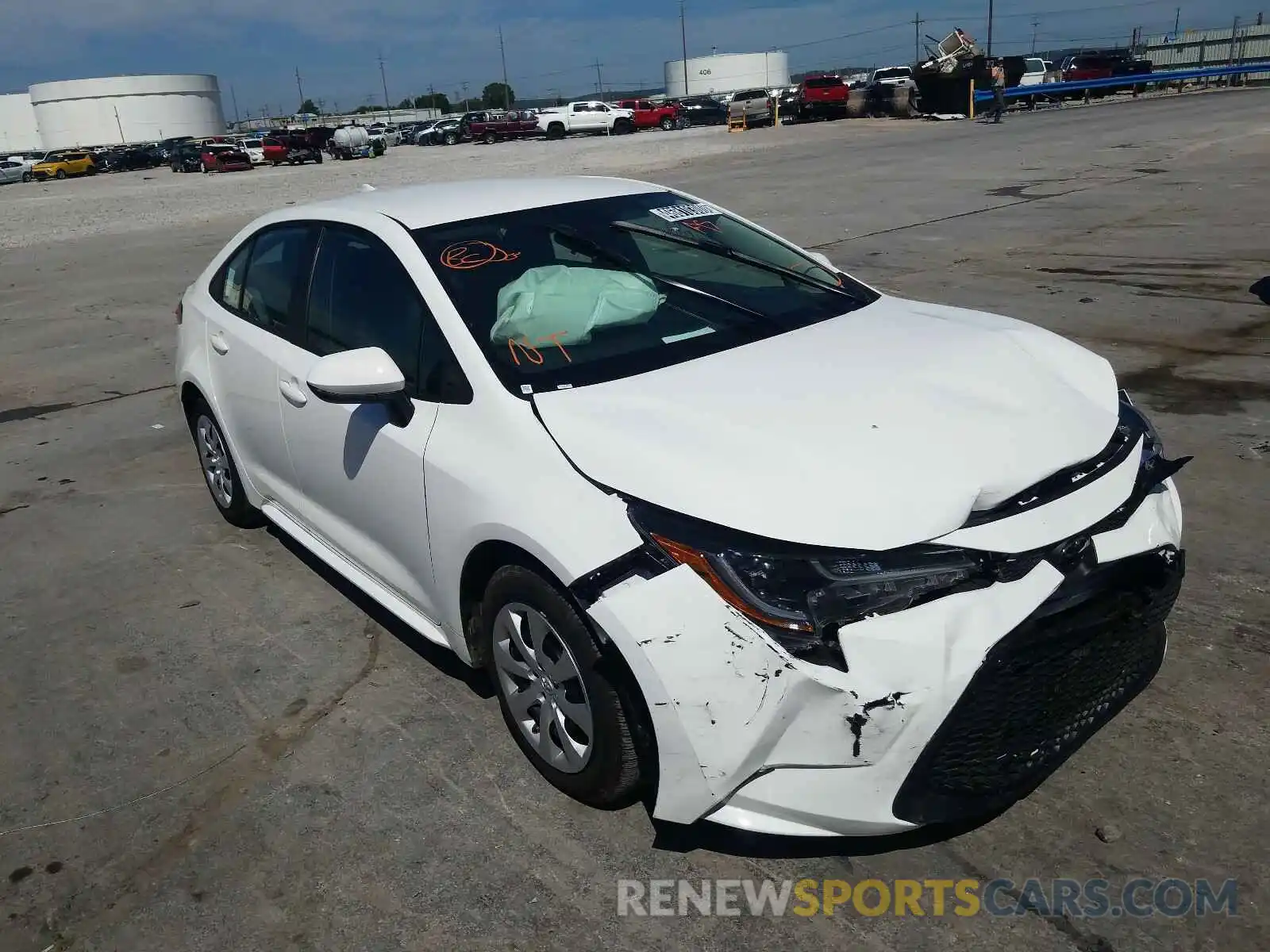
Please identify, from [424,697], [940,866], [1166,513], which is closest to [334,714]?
[424,697]

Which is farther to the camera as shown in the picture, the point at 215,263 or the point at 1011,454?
the point at 215,263

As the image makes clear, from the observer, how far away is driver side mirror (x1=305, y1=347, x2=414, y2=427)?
303 centimetres

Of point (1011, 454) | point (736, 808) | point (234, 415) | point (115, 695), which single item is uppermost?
point (1011, 454)

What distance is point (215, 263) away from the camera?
5000 millimetres

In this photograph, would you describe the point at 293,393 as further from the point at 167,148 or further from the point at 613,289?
the point at 167,148

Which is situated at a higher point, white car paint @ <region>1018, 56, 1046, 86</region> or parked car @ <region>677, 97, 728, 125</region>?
white car paint @ <region>1018, 56, 1046, 86</region>

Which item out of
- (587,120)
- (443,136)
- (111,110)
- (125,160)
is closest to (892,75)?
(587,120)

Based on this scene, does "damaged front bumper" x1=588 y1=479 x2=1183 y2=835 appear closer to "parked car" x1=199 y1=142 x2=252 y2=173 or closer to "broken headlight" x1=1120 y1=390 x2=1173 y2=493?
"broken headlight" x1=1120 y1=390 x2=1173 y2=493

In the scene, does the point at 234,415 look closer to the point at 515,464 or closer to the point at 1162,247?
the point at 515,464

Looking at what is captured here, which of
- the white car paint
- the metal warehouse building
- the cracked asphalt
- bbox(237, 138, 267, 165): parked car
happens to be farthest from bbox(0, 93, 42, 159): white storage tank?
the cracked asphalt

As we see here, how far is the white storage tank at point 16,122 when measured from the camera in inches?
4235

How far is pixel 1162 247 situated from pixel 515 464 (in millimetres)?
9548

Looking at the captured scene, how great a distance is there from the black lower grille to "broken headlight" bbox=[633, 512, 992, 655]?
0.67 ft

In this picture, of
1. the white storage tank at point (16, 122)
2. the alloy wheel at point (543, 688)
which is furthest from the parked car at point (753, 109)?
the white storage tank at point (16, 122)
